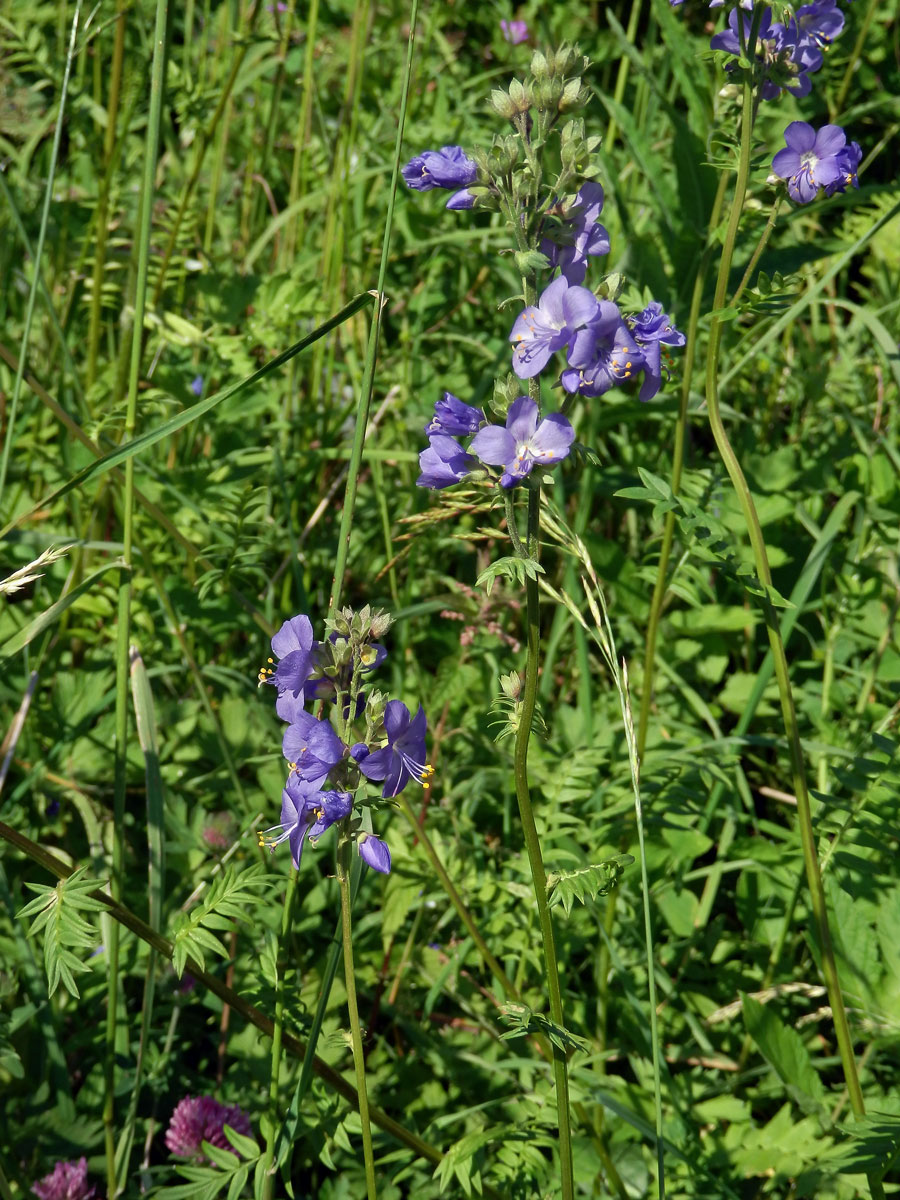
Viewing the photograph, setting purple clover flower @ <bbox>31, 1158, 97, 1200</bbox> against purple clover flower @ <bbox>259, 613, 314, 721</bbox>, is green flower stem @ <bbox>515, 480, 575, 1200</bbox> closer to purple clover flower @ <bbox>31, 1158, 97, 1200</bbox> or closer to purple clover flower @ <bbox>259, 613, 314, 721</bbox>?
purple clover flower @ <bbox>259, 613, 314, 721</bbox>

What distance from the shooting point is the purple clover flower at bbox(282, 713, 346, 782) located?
126cm

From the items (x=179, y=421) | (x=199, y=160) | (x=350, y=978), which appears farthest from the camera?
(x=199, y=160)

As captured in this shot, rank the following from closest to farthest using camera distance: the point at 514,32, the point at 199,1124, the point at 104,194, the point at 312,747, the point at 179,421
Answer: the point at 312,747
the point at 179,421
the point at 199,1124
the point at 104,194
the point at 514,32

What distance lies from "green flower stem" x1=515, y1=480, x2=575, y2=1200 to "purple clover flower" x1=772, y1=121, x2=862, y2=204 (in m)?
0.81

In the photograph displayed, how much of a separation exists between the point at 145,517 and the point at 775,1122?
6.46ft

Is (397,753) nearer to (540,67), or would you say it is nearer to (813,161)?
(540,67)

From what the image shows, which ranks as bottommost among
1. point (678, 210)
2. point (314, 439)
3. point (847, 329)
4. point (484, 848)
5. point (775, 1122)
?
point (775, 1122)

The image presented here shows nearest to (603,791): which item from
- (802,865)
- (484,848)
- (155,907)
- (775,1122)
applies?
(484,848)

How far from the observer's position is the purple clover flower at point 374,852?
4.19 ft

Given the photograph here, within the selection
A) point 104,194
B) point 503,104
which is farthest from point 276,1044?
point 104,194

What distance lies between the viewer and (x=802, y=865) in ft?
7.07

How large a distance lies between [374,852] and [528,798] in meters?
0.23

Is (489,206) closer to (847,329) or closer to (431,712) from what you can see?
(431,712)

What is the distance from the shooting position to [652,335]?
4.67 feet
